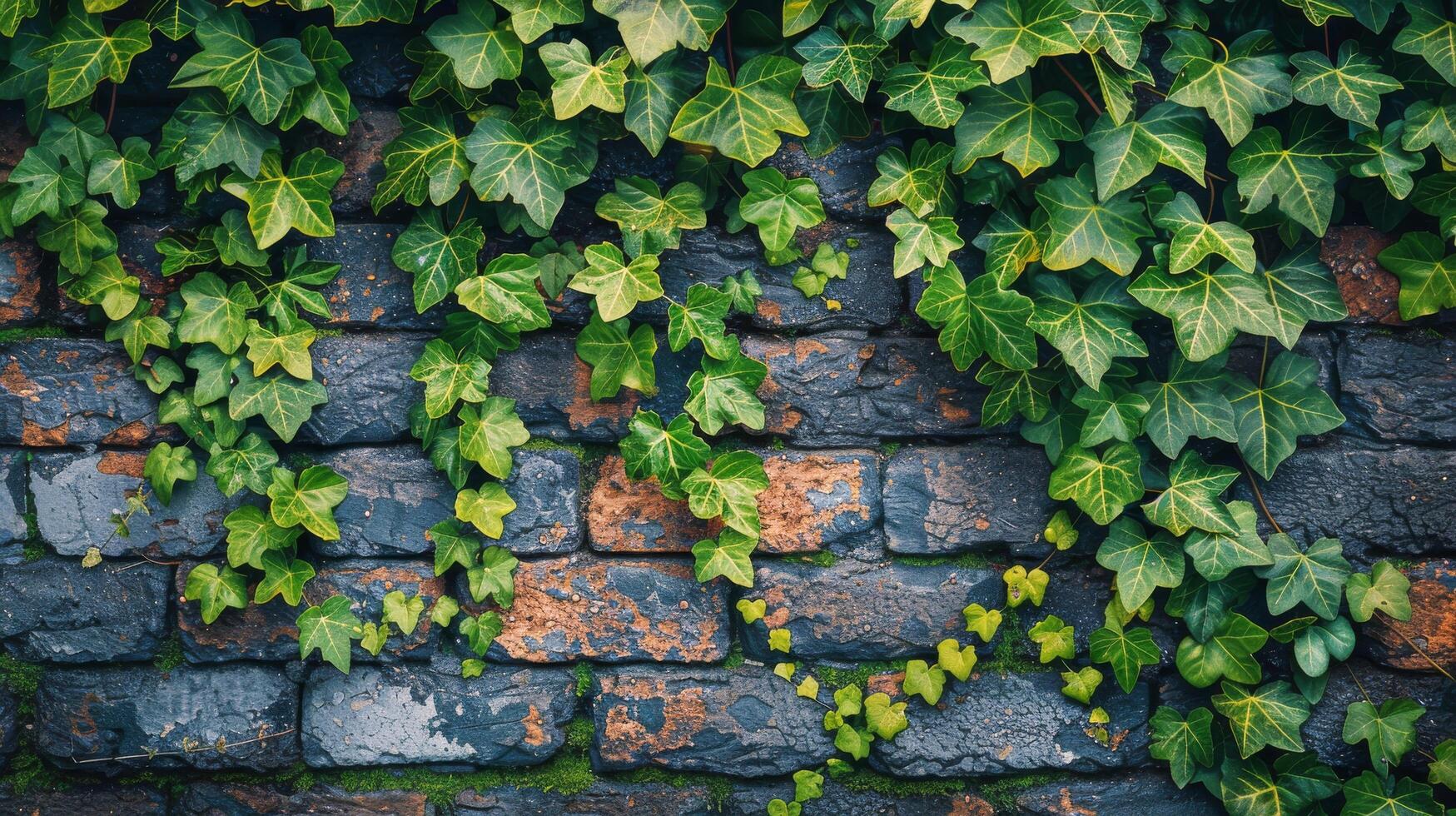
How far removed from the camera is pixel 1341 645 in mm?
1751

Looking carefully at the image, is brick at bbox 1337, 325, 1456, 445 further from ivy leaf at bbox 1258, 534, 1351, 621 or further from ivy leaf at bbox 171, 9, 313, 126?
ivy leaf at bbox 171, 9, 313, 126

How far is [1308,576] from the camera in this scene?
5.73 ft

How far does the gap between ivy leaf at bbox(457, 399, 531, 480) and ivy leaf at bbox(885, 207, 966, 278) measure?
2.55 ft

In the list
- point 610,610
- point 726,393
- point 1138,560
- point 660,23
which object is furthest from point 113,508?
point 1138,560

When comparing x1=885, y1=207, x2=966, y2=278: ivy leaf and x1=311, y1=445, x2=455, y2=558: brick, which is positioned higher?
x1=885, y1=207, x2=966, y2=278: ivy leaf

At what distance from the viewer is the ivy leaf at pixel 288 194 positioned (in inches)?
65.8

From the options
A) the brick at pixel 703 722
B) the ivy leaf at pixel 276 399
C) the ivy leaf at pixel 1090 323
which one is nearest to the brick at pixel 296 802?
the brick at pixel 703 722

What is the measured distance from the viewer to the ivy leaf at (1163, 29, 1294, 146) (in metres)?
1.61

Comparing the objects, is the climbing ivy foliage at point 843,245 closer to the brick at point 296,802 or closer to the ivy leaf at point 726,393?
the ivy leaf at point 726,393

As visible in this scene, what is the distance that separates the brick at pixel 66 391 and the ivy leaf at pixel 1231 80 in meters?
2.01

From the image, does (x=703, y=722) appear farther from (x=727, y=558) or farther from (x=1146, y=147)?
(x=1146, y=147)

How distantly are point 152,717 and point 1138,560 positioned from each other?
1967 mm

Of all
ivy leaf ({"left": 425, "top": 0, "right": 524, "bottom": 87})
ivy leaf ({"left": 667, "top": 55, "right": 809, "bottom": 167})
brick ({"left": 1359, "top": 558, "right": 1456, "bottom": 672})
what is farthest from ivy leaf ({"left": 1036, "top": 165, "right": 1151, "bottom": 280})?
ivy leaf ({"left": 425, "top": 0, "right": 524, "bottom": 87})

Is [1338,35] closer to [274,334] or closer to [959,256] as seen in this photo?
[959,256]
